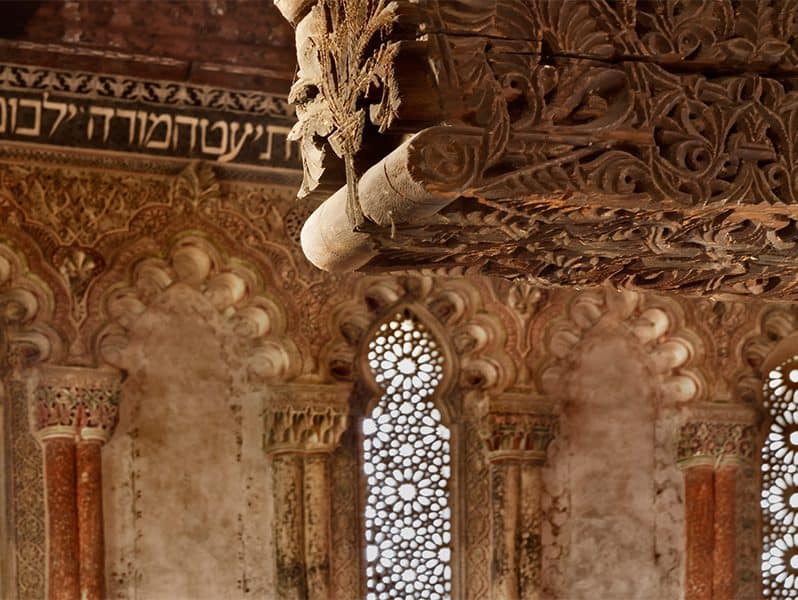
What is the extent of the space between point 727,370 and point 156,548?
3.04 m

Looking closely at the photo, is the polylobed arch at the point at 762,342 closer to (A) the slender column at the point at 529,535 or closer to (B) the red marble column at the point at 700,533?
(B) the red marble column at the point at 700,533

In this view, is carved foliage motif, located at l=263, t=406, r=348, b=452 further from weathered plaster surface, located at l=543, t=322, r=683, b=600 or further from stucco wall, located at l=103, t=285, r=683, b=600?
weathered plaster surface, located at l=543, t=322, r=683, b=600

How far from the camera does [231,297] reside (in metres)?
8.89

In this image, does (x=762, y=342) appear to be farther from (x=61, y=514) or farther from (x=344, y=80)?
(x=344, y=80)

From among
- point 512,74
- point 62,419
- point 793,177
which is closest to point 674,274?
point 793,177

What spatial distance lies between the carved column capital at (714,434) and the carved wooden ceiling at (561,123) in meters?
5.10

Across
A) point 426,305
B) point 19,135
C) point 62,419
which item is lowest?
point 62,419

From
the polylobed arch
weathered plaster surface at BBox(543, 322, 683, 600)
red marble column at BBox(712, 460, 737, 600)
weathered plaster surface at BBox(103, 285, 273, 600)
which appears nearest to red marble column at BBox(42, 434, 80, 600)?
weathered plaster surface at BBox(103, 285, 273, 600)

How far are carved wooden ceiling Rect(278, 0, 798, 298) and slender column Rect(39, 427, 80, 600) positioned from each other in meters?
4.48

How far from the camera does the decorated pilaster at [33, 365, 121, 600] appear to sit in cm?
847

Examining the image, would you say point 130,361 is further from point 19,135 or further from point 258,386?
point 19,135

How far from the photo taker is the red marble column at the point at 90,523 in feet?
27.8

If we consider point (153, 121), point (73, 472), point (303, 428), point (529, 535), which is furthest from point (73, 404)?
point (529, 535)

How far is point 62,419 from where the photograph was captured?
849cm
